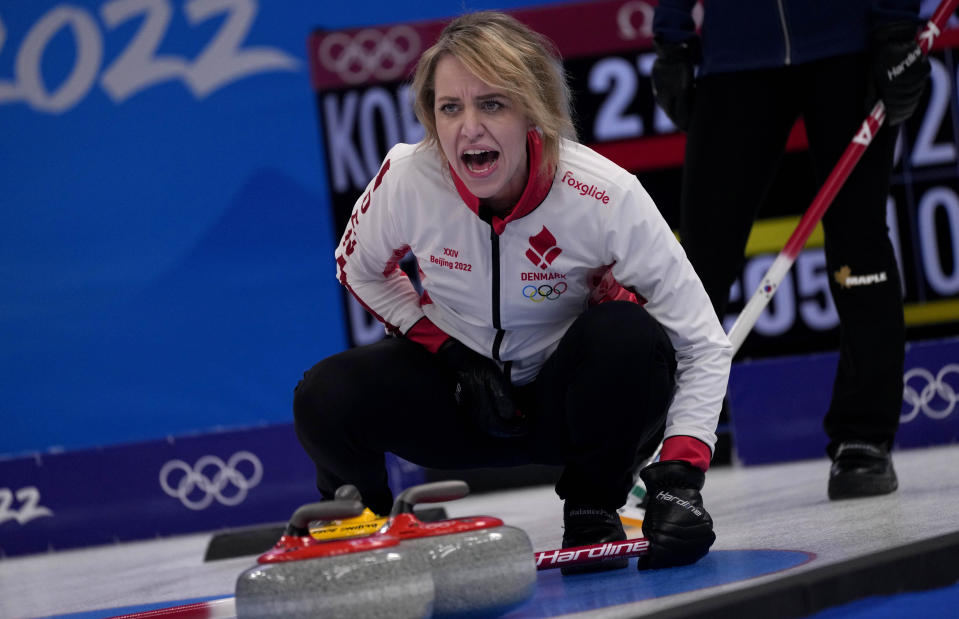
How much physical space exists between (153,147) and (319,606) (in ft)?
14.9

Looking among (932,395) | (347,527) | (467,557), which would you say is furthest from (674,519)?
(932,395)

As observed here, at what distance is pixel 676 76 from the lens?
285cm

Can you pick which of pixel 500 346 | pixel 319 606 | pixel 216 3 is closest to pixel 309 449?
pixel 500 346

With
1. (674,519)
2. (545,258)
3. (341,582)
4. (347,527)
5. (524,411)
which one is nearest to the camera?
(341,582)

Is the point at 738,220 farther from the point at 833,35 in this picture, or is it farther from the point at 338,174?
the point at 338,174

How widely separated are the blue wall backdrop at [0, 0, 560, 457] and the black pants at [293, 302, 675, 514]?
Answer: 10.8 feet

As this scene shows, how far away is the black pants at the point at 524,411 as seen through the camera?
6.34 feet

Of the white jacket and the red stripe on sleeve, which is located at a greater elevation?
the white jacket

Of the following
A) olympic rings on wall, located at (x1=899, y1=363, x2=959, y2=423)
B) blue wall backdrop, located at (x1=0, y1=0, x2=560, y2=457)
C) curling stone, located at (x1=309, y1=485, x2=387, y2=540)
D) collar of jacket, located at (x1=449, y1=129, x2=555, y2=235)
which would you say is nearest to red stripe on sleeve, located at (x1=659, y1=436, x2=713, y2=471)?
collar of jacket, located at (x1=449, y1=129, x2=555, y2=235)

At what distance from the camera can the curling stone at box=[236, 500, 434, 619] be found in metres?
1.33

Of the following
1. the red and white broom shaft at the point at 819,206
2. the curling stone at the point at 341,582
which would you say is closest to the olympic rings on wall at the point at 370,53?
the red and white broom shaft at the point at 819,206

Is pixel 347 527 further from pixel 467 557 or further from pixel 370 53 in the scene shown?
pixel 370 53

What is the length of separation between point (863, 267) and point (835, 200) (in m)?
0.17

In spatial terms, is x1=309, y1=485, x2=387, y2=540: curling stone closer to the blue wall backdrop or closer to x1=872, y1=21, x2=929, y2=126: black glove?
x1=872, y1=21, x2=929, y2=126: black glove
